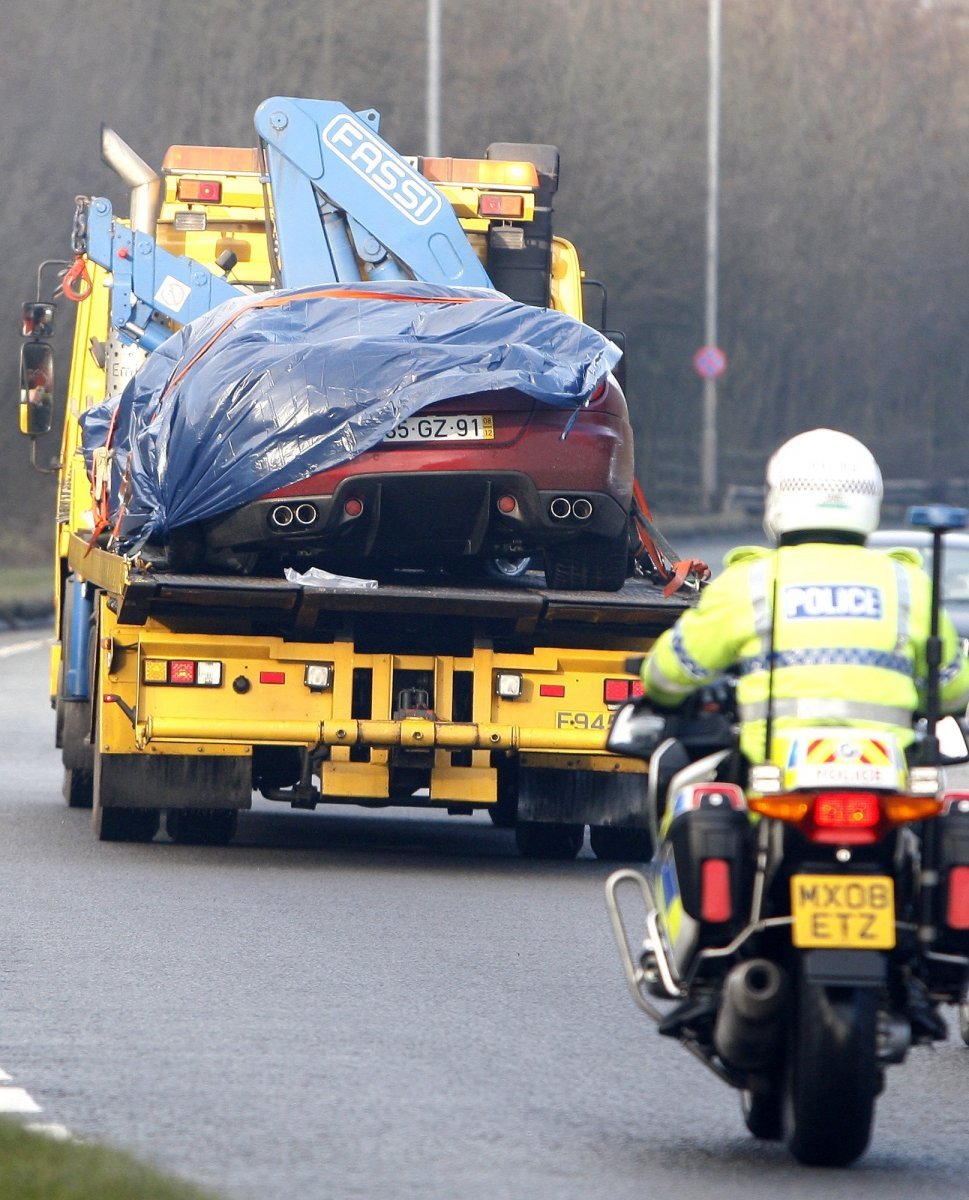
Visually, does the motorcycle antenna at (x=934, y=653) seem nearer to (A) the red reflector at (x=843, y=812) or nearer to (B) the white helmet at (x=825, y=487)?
(B) the white helmet at (x=825, y=487)

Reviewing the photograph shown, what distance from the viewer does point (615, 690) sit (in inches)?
474

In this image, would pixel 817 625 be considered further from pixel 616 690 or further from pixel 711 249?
pixel 711 249

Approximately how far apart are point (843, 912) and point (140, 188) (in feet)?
34.0

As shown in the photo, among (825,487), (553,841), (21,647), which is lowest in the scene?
(21,647)

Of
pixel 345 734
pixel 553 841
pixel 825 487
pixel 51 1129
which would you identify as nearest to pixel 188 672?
pixel 345 734

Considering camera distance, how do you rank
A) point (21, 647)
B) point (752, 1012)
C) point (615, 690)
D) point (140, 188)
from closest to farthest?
1. point (752, 1012)
2. point (615, 690)
3. point (140, 188)
4. point (21, 647)

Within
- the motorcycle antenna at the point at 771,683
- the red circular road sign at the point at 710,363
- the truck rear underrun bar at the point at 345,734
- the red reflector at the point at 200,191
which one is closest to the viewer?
the motorcycle antenna at the point at 771,683

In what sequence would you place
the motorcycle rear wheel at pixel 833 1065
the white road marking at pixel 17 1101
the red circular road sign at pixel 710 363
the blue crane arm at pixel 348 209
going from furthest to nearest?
the red circular road sign at pixel 710 363
the blue crane arm at pixel 348 209
the white road marking at pixel 17 1101
the motorcycle rear wheel at pixel 833 1065

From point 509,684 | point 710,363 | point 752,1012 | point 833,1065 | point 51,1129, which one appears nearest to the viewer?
point 833,1065

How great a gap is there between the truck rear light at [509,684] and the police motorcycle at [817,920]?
5508 millimetres

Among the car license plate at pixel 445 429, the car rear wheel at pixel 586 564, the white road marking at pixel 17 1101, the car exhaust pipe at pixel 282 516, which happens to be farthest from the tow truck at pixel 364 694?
the white road marking at pixel 17 1101

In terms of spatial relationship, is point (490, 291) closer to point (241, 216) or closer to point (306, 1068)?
A: point (241, 216)

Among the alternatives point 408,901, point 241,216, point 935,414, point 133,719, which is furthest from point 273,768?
point 935,414

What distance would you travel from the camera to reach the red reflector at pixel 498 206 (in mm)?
15125
